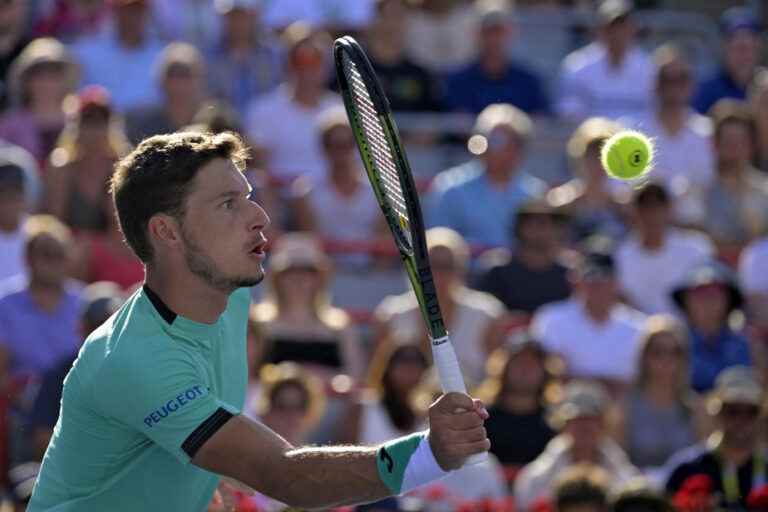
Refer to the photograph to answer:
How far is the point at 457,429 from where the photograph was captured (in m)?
4.09

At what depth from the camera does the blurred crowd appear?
28.9 ft

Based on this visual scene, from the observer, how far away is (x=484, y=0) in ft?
43.0

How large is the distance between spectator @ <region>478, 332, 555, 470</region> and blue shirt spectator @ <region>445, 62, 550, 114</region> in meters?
3.40

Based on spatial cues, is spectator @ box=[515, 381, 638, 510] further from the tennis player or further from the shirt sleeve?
the shirt sleeve

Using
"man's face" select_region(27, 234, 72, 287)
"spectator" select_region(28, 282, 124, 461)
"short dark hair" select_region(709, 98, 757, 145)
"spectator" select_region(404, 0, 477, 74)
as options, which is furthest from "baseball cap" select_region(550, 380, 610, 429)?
"spectator" select_region(404, 0, 477, 74)

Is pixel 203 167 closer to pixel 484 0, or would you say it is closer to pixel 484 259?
pixel 484 259

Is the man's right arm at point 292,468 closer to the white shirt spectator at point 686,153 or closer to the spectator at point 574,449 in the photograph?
the spectator at point 574,449

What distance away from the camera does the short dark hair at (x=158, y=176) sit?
14.9 feet

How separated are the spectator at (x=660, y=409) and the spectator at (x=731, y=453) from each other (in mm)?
830

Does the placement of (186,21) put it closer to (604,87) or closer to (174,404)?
(604,87)

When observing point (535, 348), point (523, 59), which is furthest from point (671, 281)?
point (523, 59)

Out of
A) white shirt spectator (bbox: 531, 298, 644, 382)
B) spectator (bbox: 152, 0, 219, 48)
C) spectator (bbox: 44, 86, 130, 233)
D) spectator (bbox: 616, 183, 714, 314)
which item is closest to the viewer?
white shirt spectator (bbox: 531, 298, 644, 382)

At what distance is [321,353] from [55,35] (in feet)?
13.2

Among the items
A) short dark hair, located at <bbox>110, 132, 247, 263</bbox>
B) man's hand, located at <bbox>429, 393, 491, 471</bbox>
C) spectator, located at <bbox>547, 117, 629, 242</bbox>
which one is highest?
short dark hair, located at <bbox>110, 132, 247, 263</bbox>
